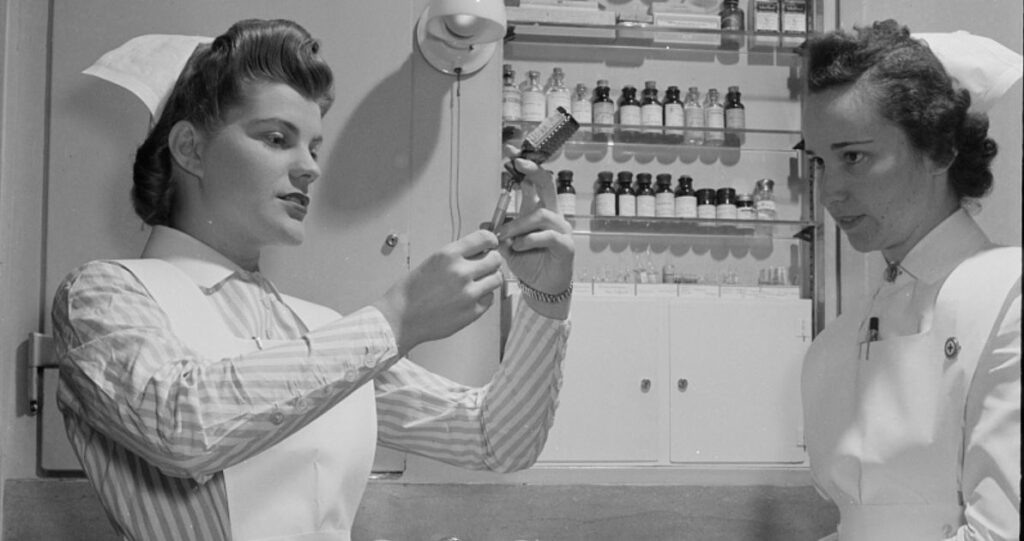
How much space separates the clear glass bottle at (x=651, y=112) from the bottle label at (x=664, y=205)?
2.9 inches

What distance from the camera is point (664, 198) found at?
1.09 m

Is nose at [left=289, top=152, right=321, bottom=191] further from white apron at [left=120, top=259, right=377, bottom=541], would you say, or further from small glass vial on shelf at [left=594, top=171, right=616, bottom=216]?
small glass vial on shelf at [left=594, top=171, right=616, bottom=216]

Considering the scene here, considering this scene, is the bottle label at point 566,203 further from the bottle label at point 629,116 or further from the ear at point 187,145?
the ear at point 187,145

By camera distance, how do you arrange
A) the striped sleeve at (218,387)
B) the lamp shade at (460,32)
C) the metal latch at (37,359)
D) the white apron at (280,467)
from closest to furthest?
1. the striped sleeve at (218,387)
2. the white apron at (280,467)
3. the metal latch at (37,359)
4. the lamp shade at (460,32)

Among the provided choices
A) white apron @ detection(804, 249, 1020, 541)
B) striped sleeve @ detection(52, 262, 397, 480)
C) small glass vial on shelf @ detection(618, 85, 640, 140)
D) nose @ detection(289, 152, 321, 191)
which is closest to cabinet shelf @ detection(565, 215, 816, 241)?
small glass vial on shelf @ detection(618, 85, 640, 140)

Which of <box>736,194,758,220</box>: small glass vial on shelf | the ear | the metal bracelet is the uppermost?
the ear

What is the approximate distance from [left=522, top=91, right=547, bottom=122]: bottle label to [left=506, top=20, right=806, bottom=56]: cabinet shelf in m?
0.06

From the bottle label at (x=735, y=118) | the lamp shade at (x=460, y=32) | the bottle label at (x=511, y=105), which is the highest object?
the lamp shade at (x=460, y=32)

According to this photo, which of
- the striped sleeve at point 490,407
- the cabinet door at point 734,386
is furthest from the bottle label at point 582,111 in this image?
the striped sleeve at point 490,407

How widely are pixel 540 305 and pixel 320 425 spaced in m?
0.19

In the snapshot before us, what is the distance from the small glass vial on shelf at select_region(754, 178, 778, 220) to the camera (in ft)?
3.40

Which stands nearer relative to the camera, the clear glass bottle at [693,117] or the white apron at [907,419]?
the white apron at [907,419]

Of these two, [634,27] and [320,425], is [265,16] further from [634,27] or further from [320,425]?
[320,425]

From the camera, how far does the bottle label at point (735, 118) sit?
42.1 inches
